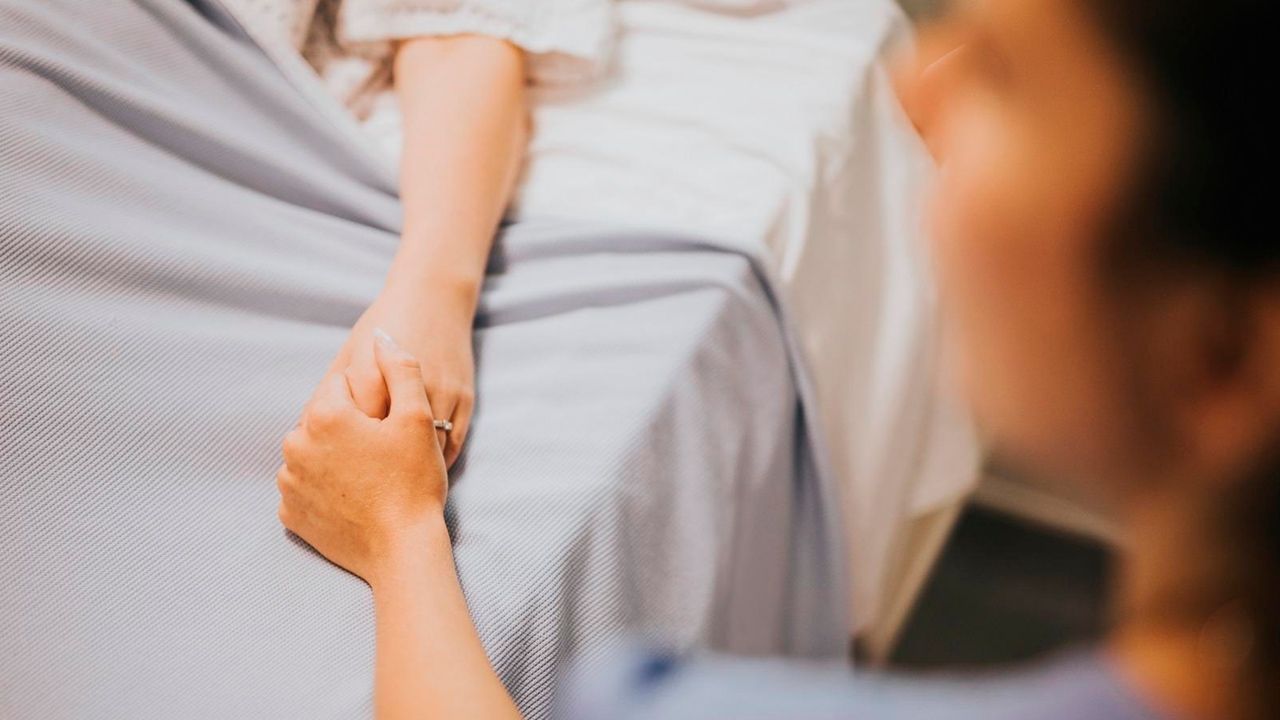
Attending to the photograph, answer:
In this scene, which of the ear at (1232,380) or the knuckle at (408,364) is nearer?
the ear at (1232,380)

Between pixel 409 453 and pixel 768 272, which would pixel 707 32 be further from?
pixel 409 453

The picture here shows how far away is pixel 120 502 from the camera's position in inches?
26.3

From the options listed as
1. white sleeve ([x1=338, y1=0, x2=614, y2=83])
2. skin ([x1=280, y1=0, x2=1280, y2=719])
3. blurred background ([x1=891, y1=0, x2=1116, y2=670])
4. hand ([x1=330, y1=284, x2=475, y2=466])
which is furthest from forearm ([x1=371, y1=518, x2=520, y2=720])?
blurred background ([x1=891, y1=0, x2=1116, y2=670])

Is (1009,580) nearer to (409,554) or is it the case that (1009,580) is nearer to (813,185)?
(813,185)

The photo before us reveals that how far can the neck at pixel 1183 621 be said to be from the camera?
0.27 meters

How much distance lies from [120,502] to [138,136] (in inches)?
13.4

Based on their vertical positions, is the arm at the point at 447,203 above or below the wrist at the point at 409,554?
above

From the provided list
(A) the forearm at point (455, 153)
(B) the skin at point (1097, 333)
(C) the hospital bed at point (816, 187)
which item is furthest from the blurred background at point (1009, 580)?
(B) the skin at point (1097, 333)

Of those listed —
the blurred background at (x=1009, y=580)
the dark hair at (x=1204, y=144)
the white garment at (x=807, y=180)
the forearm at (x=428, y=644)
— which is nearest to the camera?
the dark hair at (x=1204, y=144)

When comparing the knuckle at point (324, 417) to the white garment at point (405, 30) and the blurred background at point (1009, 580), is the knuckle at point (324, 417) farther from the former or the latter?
the blurred background at point (1009, 580)

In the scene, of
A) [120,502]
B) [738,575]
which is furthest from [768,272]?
[120,502]

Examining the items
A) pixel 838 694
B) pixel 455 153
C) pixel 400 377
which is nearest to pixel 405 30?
pixel 455 153

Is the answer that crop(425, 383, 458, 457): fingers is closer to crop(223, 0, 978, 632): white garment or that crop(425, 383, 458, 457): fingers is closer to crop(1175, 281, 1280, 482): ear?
crop(223, 0, 978, 632): white garment

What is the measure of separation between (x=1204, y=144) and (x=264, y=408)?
2.11 ft
